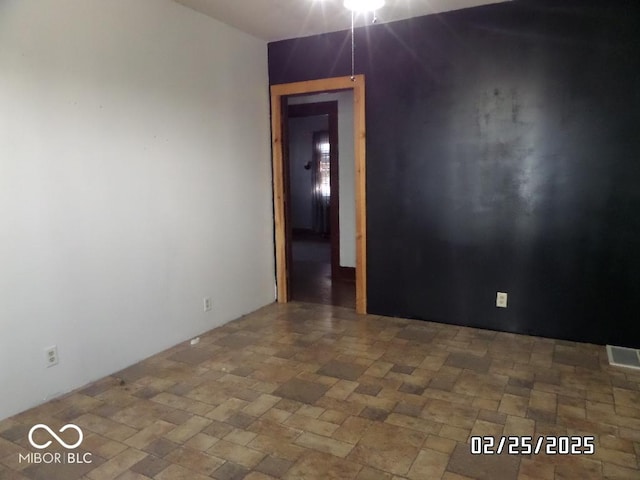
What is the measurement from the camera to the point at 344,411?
98.4 inches

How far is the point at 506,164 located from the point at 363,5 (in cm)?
158

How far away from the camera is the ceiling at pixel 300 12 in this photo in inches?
130

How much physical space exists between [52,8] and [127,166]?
3.13 ft

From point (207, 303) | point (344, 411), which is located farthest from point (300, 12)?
point (344, 411)

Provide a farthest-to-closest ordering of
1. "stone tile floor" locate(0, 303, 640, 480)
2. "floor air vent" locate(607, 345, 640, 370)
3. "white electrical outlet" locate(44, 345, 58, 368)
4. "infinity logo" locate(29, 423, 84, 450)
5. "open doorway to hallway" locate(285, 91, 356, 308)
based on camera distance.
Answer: "open doorway to hallway" locate(285, 91, 356, 308), "floor air vent" locate(607, 345, 640, 370), "white electrical outlet" locate(44, 345, 58, 368), "infinity logo" locate(29, 423, 84, 450), "stone tile floor" locate(0, 303, 640, 480)

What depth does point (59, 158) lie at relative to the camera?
2.63 m

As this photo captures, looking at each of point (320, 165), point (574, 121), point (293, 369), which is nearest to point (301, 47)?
point (574, 121)

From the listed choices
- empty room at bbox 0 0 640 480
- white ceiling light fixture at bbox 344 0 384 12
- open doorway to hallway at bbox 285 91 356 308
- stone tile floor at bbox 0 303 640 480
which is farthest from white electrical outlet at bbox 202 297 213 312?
white ceiling light fixture at bbox 344 0 384 12

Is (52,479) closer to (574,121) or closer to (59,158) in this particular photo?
(59,158)

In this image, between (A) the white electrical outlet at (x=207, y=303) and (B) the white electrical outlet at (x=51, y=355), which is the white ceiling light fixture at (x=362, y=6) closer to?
(A) the white electrical outlet at (x=207, y=303)
